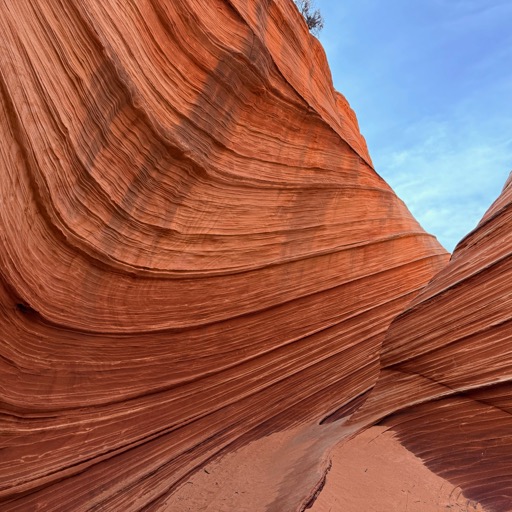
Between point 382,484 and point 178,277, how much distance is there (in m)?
1.58

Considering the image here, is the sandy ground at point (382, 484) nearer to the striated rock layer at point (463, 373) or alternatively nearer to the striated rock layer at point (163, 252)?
the striated rock layer at point (463, 373)

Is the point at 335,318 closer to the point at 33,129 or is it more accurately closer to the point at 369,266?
the point at 369,266

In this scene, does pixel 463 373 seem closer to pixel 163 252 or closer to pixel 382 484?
pixel 382 484

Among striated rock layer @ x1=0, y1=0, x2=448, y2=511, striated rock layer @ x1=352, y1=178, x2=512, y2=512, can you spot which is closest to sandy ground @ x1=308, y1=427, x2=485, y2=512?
striated rock layer @ x1=352, y1=178, x2=512, y2=512

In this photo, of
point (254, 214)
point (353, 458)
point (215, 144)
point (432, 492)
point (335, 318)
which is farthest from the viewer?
point (335, 318)

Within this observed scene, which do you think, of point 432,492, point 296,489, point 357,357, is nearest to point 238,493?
point 296,489

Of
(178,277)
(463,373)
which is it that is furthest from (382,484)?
(178,277)

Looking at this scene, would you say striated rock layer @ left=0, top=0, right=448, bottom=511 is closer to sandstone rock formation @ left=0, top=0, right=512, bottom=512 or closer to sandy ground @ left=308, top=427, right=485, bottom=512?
sandstone rock formation @ left=0, top=0, right=512, bottom=512

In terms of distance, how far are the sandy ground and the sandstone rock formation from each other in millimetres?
110

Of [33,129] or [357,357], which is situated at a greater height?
[33,129]

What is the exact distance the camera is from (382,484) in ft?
8.00

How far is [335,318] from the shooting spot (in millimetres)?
4730

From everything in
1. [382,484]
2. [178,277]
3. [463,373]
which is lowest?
[382,484]

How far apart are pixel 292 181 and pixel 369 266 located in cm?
142
